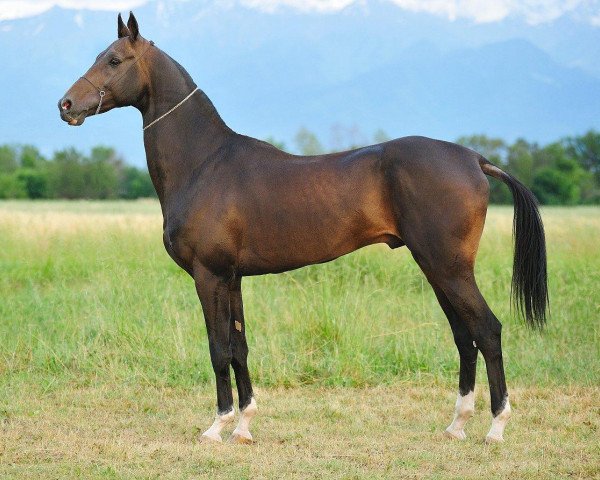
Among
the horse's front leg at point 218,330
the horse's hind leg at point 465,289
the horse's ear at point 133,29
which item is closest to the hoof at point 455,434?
the horse's hind leg at point 465,289

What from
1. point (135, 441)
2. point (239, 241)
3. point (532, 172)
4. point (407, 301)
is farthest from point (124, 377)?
point (532, 172)

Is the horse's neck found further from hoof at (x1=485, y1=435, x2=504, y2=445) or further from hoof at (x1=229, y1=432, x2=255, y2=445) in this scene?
hoof at (x1=485, y1=435, x2=504, y2=445)

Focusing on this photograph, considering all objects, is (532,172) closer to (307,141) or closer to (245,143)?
(307,141)

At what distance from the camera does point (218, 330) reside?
5.08m

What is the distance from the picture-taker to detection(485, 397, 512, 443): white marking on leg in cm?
504

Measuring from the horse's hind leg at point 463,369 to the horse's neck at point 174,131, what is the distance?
1.78 meters

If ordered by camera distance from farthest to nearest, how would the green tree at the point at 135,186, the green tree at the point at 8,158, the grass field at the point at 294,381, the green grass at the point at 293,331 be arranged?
the green tree at the point at 8,158 < the green tree at the point at 135,186 < the green grass at the point at 293,331 < the grass field at the point at 294,381

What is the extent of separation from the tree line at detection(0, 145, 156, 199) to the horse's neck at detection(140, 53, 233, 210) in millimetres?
45841

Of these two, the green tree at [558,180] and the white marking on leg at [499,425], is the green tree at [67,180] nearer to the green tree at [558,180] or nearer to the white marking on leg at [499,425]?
the green tree at [558,180]

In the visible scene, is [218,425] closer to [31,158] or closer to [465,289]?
[465,289]

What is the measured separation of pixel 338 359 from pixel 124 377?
1.80 m

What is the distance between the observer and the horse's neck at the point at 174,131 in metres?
5.26

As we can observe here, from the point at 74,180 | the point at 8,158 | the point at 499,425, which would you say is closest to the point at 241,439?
the point at 499,425

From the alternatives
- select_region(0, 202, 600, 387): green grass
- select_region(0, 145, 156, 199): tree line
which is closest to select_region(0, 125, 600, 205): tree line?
select_region(0, 145, 156, 199): tree line
